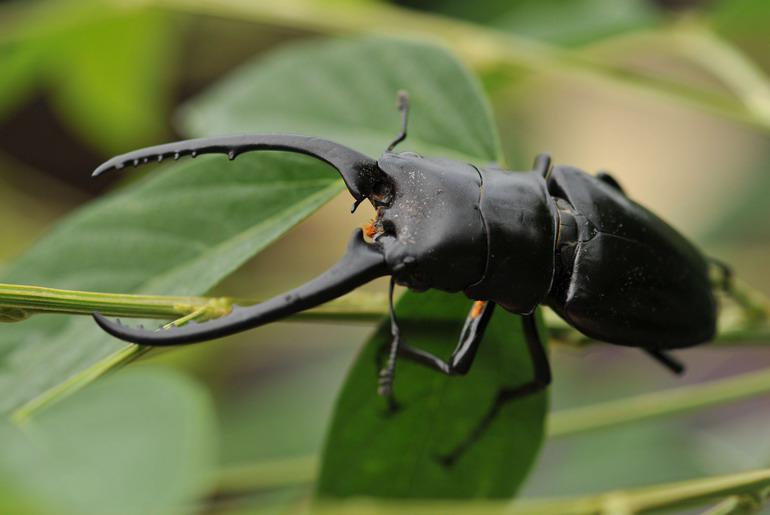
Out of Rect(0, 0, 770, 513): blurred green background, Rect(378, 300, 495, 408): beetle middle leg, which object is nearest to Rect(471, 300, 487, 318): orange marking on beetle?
Rect(378, 300, 495, 408): beetle middle leg

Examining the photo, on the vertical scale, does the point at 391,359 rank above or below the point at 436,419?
above

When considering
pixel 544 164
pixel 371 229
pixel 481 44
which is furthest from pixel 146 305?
pixel 481 44

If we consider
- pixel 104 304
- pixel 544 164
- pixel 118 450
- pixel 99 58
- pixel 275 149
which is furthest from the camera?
pixel 99 58

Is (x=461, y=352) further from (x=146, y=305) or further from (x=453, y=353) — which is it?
(x=146, y=305)

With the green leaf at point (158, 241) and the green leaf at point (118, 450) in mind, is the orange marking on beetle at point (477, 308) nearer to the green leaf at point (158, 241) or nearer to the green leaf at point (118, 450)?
the green leaf at point (158, 241)

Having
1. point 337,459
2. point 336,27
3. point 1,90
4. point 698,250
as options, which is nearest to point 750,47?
point 336,27

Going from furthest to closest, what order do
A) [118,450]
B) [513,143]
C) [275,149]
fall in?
1. [513,143]
2. [118,450]
3. [275,149]

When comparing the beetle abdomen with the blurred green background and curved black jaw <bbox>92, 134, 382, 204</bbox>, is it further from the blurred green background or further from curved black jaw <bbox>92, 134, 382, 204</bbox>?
curved black jaw <bbox>92, 134, 382, 204</bbox>

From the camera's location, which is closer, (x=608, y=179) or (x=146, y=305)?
(x=146, y=305)
